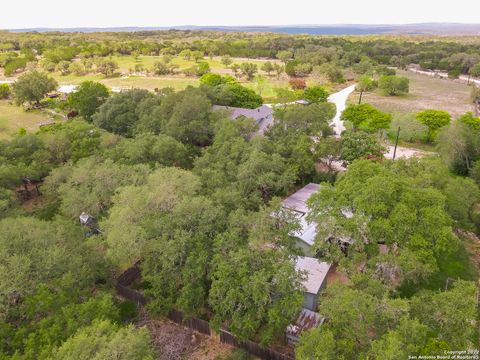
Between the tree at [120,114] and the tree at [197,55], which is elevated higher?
the tree at [197,55]

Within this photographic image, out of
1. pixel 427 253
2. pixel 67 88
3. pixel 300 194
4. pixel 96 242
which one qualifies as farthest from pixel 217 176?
pixel 67 88

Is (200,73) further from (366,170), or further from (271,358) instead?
(271,358)

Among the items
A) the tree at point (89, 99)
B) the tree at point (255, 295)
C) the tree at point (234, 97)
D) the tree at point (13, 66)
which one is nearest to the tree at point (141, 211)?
the tree at point (255, 295)

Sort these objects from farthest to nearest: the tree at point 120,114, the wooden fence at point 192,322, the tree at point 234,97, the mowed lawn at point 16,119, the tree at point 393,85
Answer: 1. the tree at point 393,85
2. the mowed lawn at point 16,119
3. the tree at point 234,97
4. the tree at point 120,114
5. the wooden fence at point 192,322

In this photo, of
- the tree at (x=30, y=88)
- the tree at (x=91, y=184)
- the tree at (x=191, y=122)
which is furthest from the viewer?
the tree at (x=30, y=88)

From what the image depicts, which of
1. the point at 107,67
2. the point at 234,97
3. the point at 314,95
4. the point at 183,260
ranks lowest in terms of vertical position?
the point at 183,260

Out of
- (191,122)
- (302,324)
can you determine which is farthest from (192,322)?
(191,122)

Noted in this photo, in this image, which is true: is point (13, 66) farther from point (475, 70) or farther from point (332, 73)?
point (475, 70)

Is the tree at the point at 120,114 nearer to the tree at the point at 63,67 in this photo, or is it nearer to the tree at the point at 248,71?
the tree at the point at 248,71

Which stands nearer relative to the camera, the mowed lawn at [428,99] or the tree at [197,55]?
the mowed lawn at [428,99]
